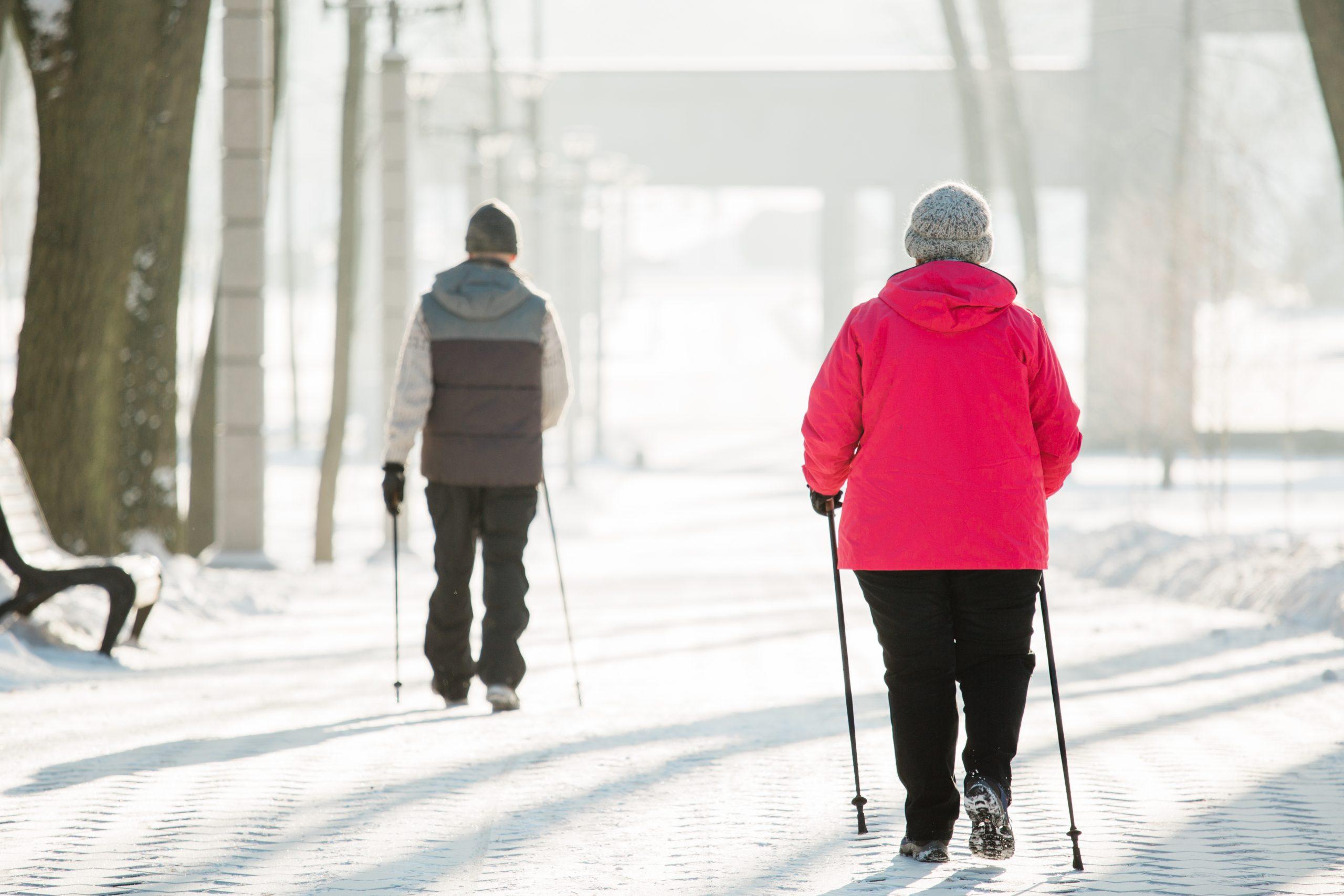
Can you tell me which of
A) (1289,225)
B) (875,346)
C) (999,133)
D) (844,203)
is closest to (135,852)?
(875,346)

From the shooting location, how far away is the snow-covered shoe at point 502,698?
6586 mm

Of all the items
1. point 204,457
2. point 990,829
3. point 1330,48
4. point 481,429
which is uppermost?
point 1330,48

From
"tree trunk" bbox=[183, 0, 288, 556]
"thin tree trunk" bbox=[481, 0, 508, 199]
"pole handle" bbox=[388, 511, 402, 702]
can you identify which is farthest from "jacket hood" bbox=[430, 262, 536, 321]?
"thin tree trunk" bbox=[481, 0, 508, 199]

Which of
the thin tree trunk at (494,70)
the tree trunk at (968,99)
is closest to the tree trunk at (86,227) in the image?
the thin tree trunk at (494,70)

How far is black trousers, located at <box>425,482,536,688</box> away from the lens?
21.8 feet

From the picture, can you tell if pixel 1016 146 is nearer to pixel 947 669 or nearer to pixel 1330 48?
pixel 1330 48

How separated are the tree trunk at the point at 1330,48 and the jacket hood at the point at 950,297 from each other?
22.0 feet

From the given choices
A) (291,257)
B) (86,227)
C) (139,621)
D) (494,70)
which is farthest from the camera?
(291,257)

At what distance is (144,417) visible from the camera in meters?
11.2

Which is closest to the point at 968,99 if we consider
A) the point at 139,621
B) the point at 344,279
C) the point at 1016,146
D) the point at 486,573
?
the point at 1016,146

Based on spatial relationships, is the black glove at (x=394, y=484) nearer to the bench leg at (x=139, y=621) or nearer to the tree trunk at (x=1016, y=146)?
the bench leg at (x=139, y=621)

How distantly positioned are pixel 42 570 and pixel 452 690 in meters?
1.95

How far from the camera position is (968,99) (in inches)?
1018

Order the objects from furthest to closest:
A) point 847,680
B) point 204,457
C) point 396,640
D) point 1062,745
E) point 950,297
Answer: point 204,457
point 396,640
point 847,680
point 1062,745
point 950,297
